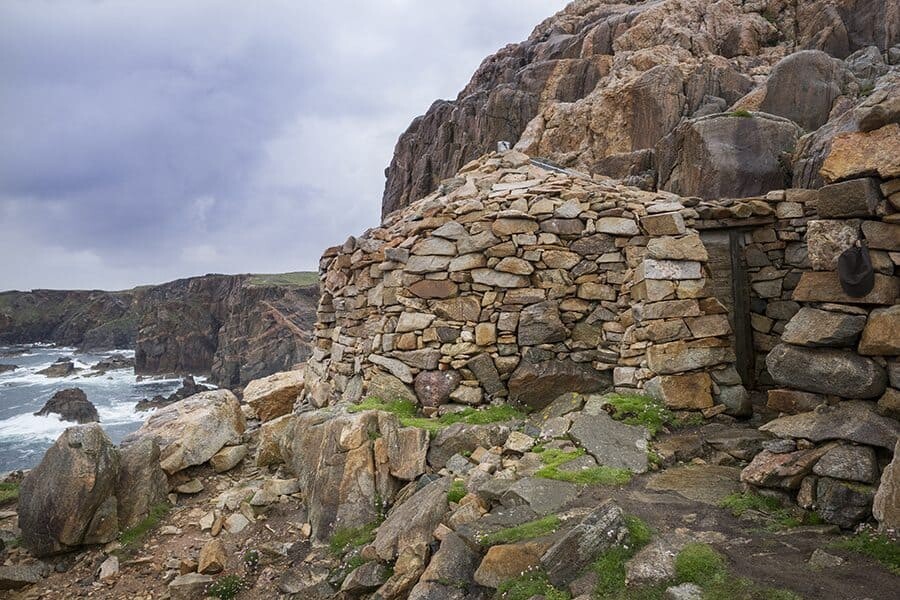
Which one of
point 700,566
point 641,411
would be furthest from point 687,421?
point 700,566

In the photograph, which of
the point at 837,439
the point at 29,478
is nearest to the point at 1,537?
the point at 29,478

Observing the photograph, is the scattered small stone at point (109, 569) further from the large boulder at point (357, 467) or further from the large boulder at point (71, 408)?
the large boulder at point (71, 408)

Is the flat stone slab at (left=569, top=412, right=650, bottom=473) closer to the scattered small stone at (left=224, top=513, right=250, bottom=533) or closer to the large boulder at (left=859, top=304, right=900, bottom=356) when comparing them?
the large boulder at (left=859, top=304, right=900, bottom=356)

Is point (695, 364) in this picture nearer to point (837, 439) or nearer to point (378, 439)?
point (837, 439)

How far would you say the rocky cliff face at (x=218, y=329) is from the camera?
8088cm

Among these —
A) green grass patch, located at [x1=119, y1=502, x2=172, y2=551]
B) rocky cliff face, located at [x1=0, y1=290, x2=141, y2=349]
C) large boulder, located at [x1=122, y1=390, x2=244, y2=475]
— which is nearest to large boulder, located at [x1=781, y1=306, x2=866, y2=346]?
green grass patch, located at [x1=119, y1=502, x2=172, y2=551]

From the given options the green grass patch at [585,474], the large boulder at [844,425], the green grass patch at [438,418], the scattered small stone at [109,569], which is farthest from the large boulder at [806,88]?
the scattered small stone at [109,569]

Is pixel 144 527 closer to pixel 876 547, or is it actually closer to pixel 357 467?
pixel 357 467

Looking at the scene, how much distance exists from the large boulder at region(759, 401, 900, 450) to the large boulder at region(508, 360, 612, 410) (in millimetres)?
3633

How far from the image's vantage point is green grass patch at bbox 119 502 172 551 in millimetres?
7617

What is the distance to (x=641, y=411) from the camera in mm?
7547

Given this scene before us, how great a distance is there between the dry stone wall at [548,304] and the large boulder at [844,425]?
2909mm

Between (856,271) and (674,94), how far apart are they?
86.8 ft

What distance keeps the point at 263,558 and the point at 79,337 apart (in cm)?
14924
